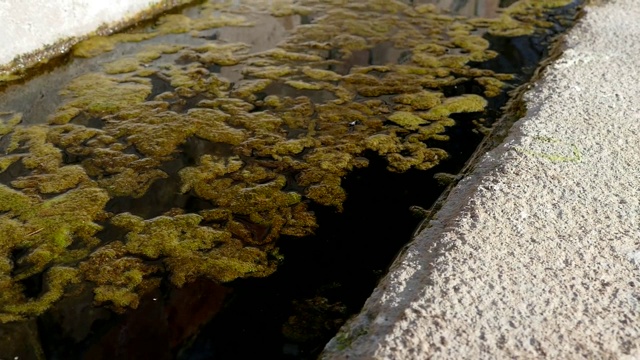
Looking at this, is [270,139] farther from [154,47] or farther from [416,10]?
[416,10]

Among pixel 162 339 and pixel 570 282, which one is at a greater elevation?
pixel 570 282

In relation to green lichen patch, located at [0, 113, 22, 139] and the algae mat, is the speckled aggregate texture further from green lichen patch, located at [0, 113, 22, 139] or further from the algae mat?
green lichen patch, located at [0, 113, 22, 139]

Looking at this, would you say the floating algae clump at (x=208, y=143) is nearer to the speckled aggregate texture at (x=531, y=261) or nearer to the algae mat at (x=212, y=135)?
the algae mat at (x=212, y=135)

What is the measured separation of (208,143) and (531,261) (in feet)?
6.18

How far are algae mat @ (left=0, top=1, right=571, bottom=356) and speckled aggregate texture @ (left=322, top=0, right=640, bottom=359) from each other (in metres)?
0.62

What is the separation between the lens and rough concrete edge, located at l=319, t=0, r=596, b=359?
199 centimetres

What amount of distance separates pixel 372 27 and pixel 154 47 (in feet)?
5.48

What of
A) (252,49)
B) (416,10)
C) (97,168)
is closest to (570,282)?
(97,168)

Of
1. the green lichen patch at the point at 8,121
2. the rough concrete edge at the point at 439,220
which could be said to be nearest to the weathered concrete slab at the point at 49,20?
the green lichen patch at the point at 8,121

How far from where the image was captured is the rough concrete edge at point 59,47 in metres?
4.14

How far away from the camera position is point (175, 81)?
4.04 m

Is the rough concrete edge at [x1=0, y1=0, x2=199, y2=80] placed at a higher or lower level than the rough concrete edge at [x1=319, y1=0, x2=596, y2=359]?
higher

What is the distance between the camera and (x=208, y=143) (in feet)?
11.2

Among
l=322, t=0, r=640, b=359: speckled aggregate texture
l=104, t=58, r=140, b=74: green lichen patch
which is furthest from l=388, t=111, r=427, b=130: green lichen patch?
l=104, t=58, r=140, b=74: green lichen patch
